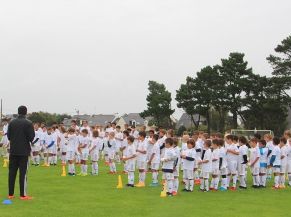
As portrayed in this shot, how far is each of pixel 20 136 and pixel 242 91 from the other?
48544 millimetres

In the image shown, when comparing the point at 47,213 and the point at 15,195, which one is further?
the point at 15,195

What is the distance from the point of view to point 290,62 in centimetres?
5481

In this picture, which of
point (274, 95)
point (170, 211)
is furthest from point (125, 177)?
point (274, 95)

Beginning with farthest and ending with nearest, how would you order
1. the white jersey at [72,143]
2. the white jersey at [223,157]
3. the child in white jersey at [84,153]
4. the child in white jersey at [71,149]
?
1. the white jersey at [72,143]
2. the child in white jersey at [84,153]
3. the child in white jersey at [71,149]
4. the white jersey at [223,157]

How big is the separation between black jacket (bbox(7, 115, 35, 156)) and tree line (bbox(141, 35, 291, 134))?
44521 millimetres

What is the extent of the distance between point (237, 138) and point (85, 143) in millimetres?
7347

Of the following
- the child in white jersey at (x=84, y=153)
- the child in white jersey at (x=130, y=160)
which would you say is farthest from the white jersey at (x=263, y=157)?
the child in white jersey at (x=84, y=153)

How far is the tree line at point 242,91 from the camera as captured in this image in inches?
2153

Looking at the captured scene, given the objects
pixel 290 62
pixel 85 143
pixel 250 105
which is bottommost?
pixel 85 143

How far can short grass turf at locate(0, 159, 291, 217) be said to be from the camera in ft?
38.6

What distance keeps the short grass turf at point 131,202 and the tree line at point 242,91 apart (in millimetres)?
38287

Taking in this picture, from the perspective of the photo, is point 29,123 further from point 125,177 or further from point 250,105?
point 250,105

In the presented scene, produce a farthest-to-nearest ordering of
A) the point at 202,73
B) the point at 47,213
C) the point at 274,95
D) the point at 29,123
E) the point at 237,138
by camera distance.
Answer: the point at 202,73 → the point at 274,95 → the point at 237,138 → the point at 29,123 → the point at 47,213

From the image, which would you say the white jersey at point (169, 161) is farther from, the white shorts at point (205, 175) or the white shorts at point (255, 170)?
the white shorts at point (255, 170)
